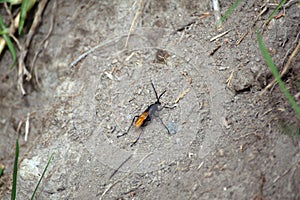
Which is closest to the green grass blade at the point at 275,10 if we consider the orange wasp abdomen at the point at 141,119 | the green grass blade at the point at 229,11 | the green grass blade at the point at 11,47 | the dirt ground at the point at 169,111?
the dirt ground at the point at 169,111

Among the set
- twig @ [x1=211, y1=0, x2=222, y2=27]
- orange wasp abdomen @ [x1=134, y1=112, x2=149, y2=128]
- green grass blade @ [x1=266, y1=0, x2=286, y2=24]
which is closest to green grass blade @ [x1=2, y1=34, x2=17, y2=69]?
orange wasp abdomen @ [x1=134, y1=112, x2=149, y2=128]

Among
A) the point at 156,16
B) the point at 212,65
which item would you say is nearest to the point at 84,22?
the point at 156,16

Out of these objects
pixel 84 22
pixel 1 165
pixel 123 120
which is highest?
pixel 84 22

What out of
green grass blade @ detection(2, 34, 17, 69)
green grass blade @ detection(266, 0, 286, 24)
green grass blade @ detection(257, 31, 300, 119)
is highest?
green grass blade @ detection(266, 0, 286, 24)

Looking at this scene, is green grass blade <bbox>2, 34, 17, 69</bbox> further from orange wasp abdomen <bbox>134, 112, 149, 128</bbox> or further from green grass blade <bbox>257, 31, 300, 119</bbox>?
green grass blade <bbox>257, 31, 300, 119</bbox>

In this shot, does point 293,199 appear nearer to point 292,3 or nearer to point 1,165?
point 292,3

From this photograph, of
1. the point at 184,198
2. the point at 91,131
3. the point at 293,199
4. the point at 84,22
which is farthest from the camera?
the point at 84,22

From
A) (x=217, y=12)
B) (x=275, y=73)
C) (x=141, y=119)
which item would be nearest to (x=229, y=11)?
(x=217, y=12)
